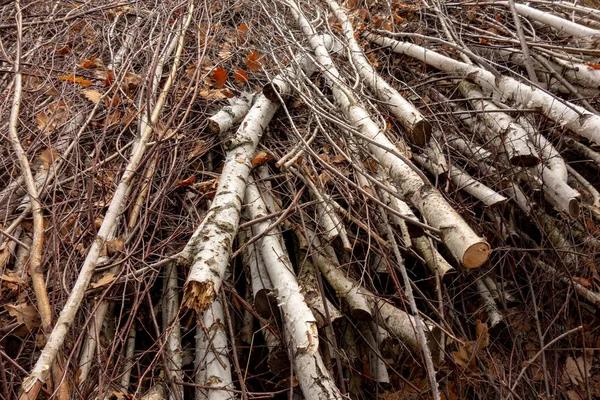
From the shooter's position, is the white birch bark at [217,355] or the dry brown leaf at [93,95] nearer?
the white birch bark at [217,355]

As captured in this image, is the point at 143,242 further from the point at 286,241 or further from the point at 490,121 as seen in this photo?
the point at 490,121

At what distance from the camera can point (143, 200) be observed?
2.44 meters

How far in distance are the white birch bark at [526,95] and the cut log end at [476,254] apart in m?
1.11

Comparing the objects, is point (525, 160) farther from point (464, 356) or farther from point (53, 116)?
point (53, 116)

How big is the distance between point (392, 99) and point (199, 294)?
1.87m

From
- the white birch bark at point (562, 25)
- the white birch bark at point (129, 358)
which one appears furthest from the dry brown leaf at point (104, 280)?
the white birch bark at point (562, 25)

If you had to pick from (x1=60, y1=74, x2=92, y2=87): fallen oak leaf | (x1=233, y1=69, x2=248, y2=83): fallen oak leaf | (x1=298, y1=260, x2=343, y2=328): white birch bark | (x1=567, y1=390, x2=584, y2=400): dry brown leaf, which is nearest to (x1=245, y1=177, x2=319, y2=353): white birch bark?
(x1=298, y1=260, x2=343, y2=328): white birch bark

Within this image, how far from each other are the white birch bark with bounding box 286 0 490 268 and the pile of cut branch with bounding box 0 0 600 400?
1 centimetres

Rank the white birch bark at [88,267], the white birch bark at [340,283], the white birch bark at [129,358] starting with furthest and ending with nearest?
the white birch bark at [340,283] < the white birch bark at [129,358] < the white birch bark at [88,267]

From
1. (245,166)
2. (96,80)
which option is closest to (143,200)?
(245,166)

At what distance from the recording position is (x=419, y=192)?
7.13 feet

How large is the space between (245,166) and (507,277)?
167 cm

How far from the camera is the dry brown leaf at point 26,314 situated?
1.91 meters

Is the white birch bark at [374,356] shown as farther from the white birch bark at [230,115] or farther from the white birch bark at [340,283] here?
the white birch bark at [230,115]
